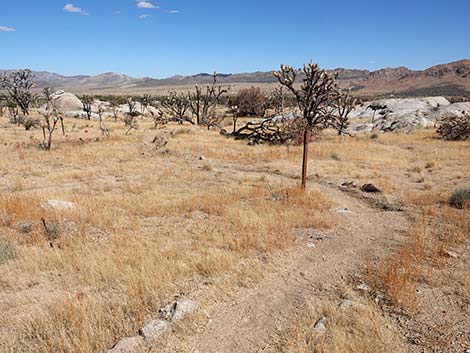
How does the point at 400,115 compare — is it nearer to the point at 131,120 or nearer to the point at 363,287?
the point at 131,120

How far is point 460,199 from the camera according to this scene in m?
9.16

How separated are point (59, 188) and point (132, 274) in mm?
7616

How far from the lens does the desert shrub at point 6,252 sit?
5830 mm

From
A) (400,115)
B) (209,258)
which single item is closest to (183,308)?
(209,258)

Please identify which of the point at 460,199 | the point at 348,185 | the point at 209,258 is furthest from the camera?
the point at 348,185

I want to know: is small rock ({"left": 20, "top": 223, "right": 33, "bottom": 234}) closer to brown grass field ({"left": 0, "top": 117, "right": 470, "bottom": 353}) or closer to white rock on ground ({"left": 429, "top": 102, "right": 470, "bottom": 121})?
brown grass field ({"left": 0, "top": 117, "right": 470, "bottom": 353})

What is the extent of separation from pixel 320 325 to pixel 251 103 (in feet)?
140

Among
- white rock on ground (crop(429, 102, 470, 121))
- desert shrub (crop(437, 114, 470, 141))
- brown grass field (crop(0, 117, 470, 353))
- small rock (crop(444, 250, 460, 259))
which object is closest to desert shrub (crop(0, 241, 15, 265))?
brown grass field (crop(0, 117, 470, 353))

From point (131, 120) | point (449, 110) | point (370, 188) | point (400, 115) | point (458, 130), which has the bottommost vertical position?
point (370, 188)

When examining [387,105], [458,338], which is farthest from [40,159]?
[387,105]

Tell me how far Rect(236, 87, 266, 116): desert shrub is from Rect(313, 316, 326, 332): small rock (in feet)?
138

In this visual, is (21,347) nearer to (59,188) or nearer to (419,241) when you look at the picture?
(419,241)

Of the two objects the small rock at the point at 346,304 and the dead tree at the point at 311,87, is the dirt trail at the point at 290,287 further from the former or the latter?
the dead tree at the point at 311,87

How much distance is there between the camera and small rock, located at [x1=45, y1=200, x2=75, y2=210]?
8.39 m
